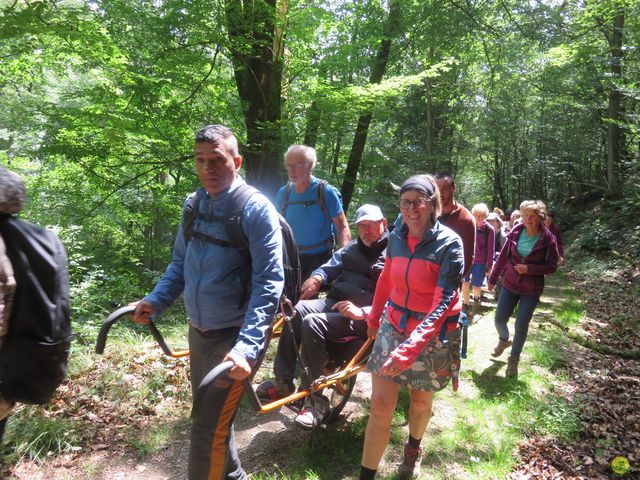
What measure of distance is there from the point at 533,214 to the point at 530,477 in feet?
9.38

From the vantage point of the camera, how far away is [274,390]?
3582 millimetres

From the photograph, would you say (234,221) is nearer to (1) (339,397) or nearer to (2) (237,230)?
(2) (237,230)

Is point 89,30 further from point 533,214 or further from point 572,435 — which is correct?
Answer: point 572,435

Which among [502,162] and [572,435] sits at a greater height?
[502,162]

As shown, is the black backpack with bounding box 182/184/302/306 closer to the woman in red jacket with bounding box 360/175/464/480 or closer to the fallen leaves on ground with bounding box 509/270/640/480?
the woman in red jacket with bounding box 360/175/464/480

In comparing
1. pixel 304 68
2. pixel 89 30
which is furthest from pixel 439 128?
pixel 89 30

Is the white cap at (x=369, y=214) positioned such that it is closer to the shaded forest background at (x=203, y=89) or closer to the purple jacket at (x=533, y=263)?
the purple jacket at (x=533, y=263)

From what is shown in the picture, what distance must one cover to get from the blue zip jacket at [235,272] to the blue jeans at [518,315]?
12.9 ft

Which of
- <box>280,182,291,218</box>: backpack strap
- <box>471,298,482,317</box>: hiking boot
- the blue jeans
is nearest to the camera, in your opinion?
<box>280,182,291,218</box>: backpack strap

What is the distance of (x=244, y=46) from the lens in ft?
21.0

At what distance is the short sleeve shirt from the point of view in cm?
450

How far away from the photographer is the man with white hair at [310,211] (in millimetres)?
4402

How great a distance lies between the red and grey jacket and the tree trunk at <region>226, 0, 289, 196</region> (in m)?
4.59

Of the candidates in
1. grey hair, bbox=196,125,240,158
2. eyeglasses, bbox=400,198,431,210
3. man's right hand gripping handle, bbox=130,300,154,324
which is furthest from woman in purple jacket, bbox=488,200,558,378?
man's right hand gripping handle, bbox=130,300,154,324
